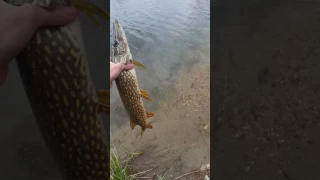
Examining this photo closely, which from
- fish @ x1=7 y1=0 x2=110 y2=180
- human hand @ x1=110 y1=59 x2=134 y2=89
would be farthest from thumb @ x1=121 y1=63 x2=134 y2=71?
fish @ x1=7 y1=0 x2=110 y2=180

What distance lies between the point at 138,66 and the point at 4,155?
46cm

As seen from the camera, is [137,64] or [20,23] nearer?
[20,23]

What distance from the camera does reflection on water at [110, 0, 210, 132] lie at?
0.95 m

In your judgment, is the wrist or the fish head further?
the fish head

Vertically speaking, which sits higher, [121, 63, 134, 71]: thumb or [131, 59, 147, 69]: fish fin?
[121, 63, 134, 71]: thumb

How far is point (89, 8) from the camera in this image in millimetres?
526

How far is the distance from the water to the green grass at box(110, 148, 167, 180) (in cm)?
3

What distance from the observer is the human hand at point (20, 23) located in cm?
48

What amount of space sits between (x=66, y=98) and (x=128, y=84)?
0.41 metres
